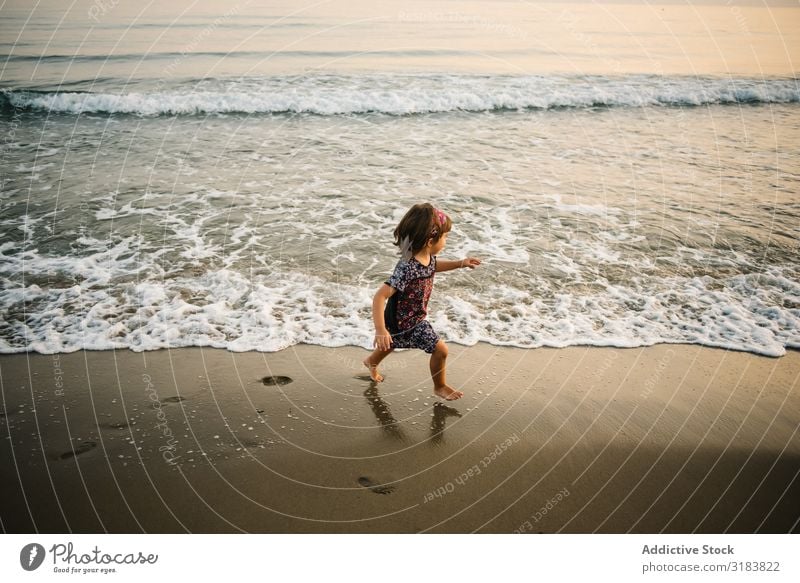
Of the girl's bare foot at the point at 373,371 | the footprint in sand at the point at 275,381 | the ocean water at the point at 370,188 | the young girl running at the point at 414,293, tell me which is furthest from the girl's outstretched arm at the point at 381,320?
the ocean water at the point at 370,188

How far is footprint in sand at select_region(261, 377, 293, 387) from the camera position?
459cm

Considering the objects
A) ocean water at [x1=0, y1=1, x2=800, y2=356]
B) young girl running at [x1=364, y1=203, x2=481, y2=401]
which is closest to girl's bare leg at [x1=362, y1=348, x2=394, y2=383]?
young girl running at [x1=364, y1=203, x2=481, y2=401]

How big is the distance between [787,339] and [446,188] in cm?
551

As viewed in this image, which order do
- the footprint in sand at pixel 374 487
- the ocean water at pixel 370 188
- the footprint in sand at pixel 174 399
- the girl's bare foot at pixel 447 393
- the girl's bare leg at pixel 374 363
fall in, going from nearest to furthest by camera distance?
the footprint in sand at pixel 374 487
the footprint in sand at pixel 174 399
the girl's bare foot at pixel 447 393
the girl's bare leg at pixel 374 363
the ocean water at pixel 370 188

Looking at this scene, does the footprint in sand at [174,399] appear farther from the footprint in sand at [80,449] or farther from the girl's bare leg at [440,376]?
the girl's bare leg at [440,376]

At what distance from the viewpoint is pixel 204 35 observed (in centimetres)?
2162

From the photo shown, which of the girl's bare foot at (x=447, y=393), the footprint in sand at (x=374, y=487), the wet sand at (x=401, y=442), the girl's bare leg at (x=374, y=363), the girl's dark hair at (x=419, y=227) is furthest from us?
the girl's bare leg at (x=374, y=363)

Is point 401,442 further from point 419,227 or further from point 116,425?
point 116,425

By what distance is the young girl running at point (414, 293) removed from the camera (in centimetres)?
398

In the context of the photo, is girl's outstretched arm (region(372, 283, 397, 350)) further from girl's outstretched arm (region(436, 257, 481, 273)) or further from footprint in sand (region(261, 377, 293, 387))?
footprint in sand (region(261, 377, 293, 387))

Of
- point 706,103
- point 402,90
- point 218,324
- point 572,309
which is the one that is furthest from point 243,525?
point 706,103

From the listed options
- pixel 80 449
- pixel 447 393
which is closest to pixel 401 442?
pixel 447 393

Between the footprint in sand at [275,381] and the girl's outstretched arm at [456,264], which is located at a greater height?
the girl's outstretched arm at [456,264]

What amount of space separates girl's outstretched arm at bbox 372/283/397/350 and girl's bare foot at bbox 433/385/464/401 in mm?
719
